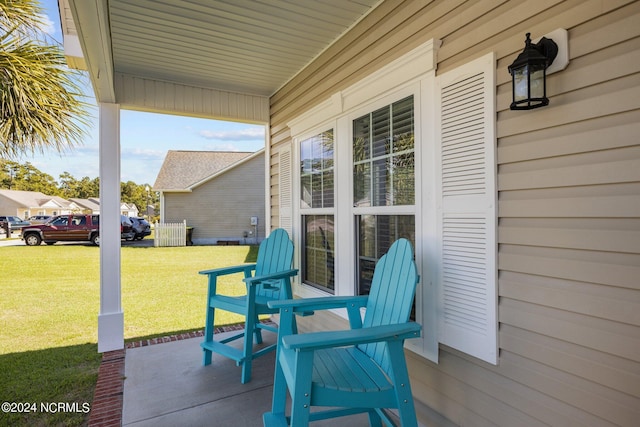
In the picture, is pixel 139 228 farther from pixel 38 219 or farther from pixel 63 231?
pixel 38 219

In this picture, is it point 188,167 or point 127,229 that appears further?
point 188,167

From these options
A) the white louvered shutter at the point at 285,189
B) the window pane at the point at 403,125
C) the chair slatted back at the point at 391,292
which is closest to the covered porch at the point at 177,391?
the chair slatted back at the point at 391,292

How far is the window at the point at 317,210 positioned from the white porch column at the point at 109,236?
68.0 inches

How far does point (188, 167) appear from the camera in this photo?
54.6ft

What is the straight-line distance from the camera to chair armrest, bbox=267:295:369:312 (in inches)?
77.9

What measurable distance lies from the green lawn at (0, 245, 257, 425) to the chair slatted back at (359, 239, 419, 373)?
1.87 metres

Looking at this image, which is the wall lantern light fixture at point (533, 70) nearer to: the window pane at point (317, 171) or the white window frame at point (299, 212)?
the window pane at point (317, 171)

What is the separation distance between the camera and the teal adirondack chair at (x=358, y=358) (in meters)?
1.45

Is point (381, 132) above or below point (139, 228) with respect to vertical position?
above

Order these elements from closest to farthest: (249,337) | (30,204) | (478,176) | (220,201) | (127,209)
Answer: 1. (478,176)
2. (249,337)
3. (220,201)
4. (30,204)
5. (127,209)

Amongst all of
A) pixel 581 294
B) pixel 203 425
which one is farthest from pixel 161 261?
pixel 581 294

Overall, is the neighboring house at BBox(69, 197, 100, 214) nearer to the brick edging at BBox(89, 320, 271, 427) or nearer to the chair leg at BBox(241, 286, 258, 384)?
the brick edging at BBox(89, 320, 271, 427)

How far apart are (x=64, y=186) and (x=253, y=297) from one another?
41.8 m

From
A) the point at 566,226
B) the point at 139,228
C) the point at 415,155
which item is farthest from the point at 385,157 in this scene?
the point at 139,228
